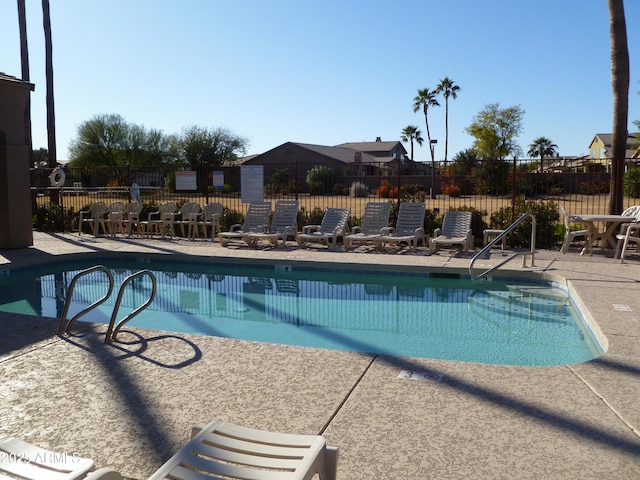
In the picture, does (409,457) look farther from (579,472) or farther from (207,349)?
(207,349)

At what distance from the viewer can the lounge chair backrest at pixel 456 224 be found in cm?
1182

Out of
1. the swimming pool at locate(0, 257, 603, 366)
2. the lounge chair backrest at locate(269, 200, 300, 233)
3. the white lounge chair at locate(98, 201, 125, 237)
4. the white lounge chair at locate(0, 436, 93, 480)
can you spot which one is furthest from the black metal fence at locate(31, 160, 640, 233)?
the white lounge chair at locate(0, 436, 93, 480)

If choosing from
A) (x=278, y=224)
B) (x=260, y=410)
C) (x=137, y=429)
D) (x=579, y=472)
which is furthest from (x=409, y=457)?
(x=278, y=224)

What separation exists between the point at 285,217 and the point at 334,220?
1184 millimetres

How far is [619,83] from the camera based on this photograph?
→ 11922 mm

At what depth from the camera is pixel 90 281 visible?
1057 cm

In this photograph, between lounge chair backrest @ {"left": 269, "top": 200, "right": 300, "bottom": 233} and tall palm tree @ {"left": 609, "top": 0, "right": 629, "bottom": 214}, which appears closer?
tall palm tree @ {"left": 609, "top": 0, "right": 629, "bottom": 214}

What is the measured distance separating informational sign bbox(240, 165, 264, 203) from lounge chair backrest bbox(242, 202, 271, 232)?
0.70 m

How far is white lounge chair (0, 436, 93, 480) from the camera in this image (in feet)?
7.29

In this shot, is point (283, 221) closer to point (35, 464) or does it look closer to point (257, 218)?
point (257, 218)

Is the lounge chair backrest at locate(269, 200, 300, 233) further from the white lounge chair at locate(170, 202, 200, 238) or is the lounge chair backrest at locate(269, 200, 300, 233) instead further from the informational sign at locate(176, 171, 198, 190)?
the informational sign at locate(176, 171, 198, 190)

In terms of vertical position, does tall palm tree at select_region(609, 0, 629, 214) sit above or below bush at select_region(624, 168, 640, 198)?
above

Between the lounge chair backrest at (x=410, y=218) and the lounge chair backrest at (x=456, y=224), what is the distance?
1.72ft

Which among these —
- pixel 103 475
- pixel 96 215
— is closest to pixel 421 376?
pixel 103 475
